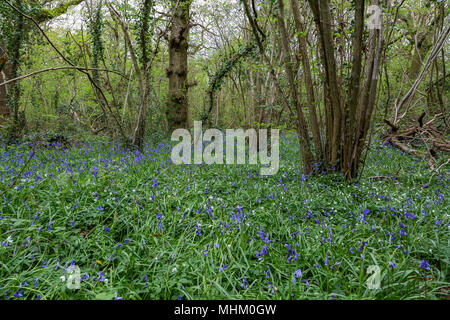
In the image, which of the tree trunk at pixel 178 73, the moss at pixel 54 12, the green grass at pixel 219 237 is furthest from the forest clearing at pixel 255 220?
the moss at pixel 54 12

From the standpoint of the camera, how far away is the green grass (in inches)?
59.6

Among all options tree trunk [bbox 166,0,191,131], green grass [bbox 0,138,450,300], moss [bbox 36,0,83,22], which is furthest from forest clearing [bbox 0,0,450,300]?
moss [bbox 36,0,83,22]

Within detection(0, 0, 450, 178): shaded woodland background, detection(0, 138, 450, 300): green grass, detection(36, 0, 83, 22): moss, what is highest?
detection(36, 0, 83, 22): moss

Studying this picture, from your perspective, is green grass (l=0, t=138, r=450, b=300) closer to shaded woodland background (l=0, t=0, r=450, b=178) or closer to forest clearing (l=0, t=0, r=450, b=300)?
forest clearing (l=0, t=0, r=450, b=300)

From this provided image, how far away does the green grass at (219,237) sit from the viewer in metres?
1.51

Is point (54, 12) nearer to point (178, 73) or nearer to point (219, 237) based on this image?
point (178, 73)

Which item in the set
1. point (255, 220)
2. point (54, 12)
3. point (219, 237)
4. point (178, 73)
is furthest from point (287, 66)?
point (54, 12)

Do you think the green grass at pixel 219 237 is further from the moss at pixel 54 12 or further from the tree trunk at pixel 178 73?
the moss at pixel 54 12
